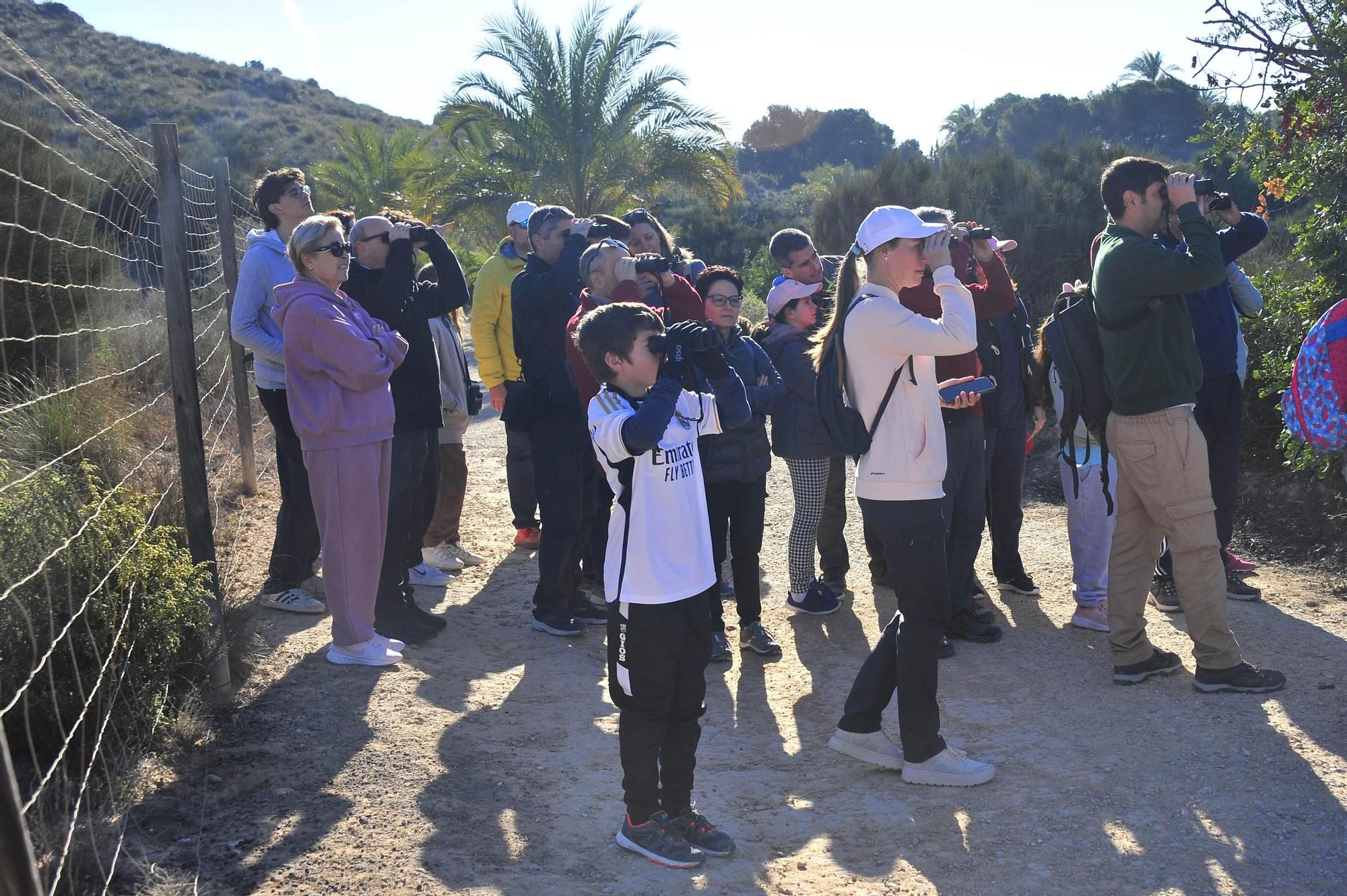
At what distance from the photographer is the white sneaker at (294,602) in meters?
5.74

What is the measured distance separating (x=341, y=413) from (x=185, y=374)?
0.65 m

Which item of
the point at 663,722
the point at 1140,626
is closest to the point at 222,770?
the point at 663,722

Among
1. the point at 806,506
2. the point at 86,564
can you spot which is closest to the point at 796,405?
the point at 806,506

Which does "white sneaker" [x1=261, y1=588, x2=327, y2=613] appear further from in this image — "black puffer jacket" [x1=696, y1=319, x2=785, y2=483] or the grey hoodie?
"black puffer jacket" [x1=696, y1=319, x2=785, y2=483]

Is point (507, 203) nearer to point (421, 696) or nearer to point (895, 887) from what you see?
point (421, 696)

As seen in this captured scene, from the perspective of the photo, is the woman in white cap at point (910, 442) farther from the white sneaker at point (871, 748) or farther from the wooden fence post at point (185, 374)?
the wooden fence post at point (185, 374)

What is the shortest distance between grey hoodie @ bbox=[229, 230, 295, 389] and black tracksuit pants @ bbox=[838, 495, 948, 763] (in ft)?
10.5

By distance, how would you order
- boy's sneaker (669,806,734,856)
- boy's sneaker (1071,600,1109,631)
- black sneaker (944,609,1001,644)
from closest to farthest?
1. boy's sneaker (669,806,734,856)
2. black sneaker (944,609,1001,644)
3. boy's sneaker (1071,600,1109,631)

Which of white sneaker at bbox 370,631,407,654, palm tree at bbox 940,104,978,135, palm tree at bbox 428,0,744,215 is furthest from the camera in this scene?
palm tree at bbox 940,104,978,135

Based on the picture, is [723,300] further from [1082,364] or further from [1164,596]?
[1164,596]

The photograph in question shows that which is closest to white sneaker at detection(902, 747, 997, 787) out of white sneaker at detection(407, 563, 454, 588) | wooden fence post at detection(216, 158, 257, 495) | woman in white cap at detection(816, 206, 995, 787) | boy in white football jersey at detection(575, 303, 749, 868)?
woman in white cap at detection(816, 206, 995, 787)

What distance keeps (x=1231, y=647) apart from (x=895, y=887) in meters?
2.15

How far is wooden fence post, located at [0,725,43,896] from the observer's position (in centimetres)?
196

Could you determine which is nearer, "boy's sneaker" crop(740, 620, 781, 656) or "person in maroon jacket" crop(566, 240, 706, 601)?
"person in maroon jacket" crop(566, 240, 706, 601)
